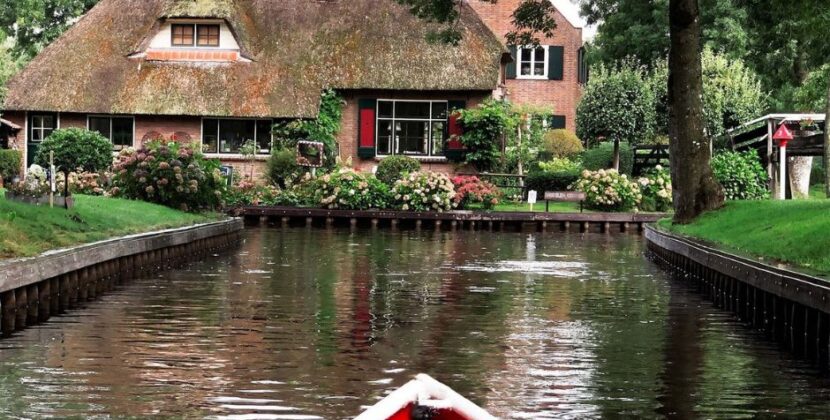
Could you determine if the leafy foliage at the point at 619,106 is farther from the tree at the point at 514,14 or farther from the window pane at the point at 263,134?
the tree at the point at 514,14

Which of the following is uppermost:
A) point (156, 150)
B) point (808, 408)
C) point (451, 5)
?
point (451, 5)

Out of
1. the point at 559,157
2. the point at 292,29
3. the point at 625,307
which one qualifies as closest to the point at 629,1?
the point at 559,157

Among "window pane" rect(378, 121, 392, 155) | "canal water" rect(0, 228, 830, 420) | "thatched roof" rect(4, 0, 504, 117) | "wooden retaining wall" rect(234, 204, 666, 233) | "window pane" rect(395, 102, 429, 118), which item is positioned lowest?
"canal water" rect(0, 228, 830, 420)

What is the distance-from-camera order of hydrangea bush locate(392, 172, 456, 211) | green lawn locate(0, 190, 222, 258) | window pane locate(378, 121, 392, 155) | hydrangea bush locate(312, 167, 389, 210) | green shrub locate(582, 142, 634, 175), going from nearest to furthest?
green lawn locate(0, 190, 222, 258)
hydrangea bush locate(392, 172, 456, 211)
hydrangea bush locate(312, 167, 389, 210)
green shrub locate(582, 142, 634, 175)
window pane locate(378, 121, 392, 155)

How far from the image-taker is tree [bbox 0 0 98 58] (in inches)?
2562


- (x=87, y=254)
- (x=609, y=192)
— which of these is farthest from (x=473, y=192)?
(x=87, y=254)

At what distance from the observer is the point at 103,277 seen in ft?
70.0

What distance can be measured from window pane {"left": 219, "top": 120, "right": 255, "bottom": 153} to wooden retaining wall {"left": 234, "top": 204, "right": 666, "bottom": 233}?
8.56m

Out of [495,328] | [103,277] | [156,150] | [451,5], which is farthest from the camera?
[451,5]

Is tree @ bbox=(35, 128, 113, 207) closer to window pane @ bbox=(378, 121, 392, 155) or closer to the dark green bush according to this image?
window pane @ bbox=(378, 121, 392, 155)

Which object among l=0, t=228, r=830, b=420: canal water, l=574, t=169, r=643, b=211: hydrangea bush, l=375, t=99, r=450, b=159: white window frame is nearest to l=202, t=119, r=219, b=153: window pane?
l=375, t=99, r=450, b=159: white window frame

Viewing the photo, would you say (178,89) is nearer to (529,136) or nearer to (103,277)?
(529,136)

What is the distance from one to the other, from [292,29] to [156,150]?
69.3ft

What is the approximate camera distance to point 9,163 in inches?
1871
